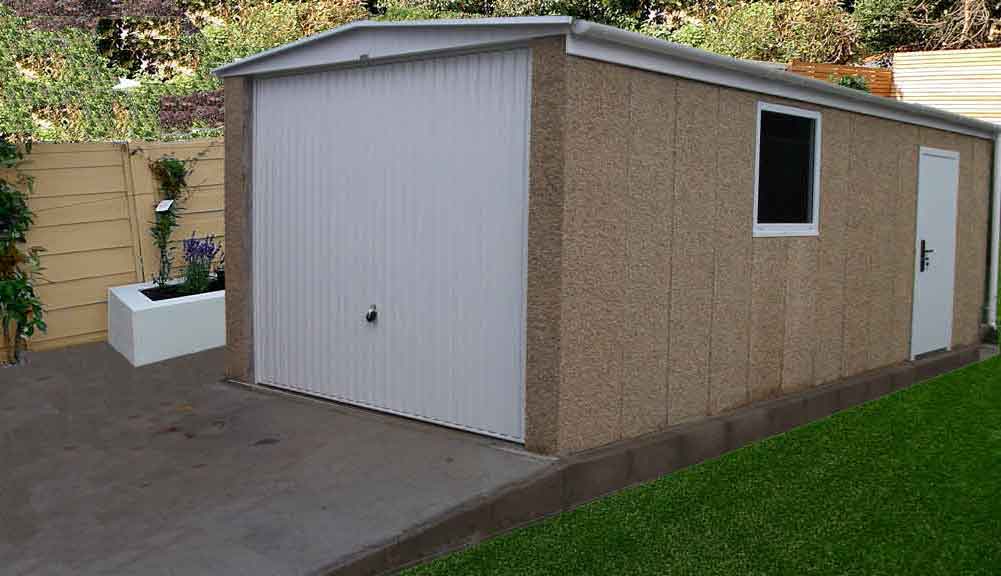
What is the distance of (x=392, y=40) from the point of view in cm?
593

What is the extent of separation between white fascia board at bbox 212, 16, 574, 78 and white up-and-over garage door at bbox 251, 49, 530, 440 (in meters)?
0.13

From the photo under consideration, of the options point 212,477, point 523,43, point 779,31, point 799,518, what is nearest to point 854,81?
point 779,31

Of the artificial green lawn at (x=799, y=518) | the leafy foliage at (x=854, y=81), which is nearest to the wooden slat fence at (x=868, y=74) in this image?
the leafy foliage at (x=854, y=81)

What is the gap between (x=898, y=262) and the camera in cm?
874

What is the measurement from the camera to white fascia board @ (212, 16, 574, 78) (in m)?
5.17

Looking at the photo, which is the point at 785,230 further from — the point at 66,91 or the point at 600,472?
the point at 66,91

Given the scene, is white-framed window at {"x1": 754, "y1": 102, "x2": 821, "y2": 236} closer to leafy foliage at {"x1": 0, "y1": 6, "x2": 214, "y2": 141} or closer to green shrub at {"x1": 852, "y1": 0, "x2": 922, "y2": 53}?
leafy foliage at {"x1": 0, "y1": 6, "x2": 214, "y2": 141}

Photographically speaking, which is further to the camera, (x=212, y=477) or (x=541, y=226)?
(x=541, y=226)

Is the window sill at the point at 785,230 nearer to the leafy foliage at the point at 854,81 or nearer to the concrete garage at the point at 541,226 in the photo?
the concrete garage at the point at 541,226

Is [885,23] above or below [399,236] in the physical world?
above

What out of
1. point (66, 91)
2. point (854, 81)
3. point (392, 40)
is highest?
point (854, 81)

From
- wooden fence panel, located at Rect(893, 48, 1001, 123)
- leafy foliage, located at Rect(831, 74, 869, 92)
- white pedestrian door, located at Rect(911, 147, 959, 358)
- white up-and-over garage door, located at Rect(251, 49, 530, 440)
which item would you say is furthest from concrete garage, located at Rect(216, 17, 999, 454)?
wooden fence panel, located at Rect(893, 48, 1001, 123)

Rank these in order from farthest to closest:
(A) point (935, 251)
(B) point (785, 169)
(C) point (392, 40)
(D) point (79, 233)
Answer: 1. (A) point (935, 251)
2. (D) point (79, 233)
3. (B) point (785, 169)
4. (C) point (392, 40)

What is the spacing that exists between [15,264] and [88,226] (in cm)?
86
